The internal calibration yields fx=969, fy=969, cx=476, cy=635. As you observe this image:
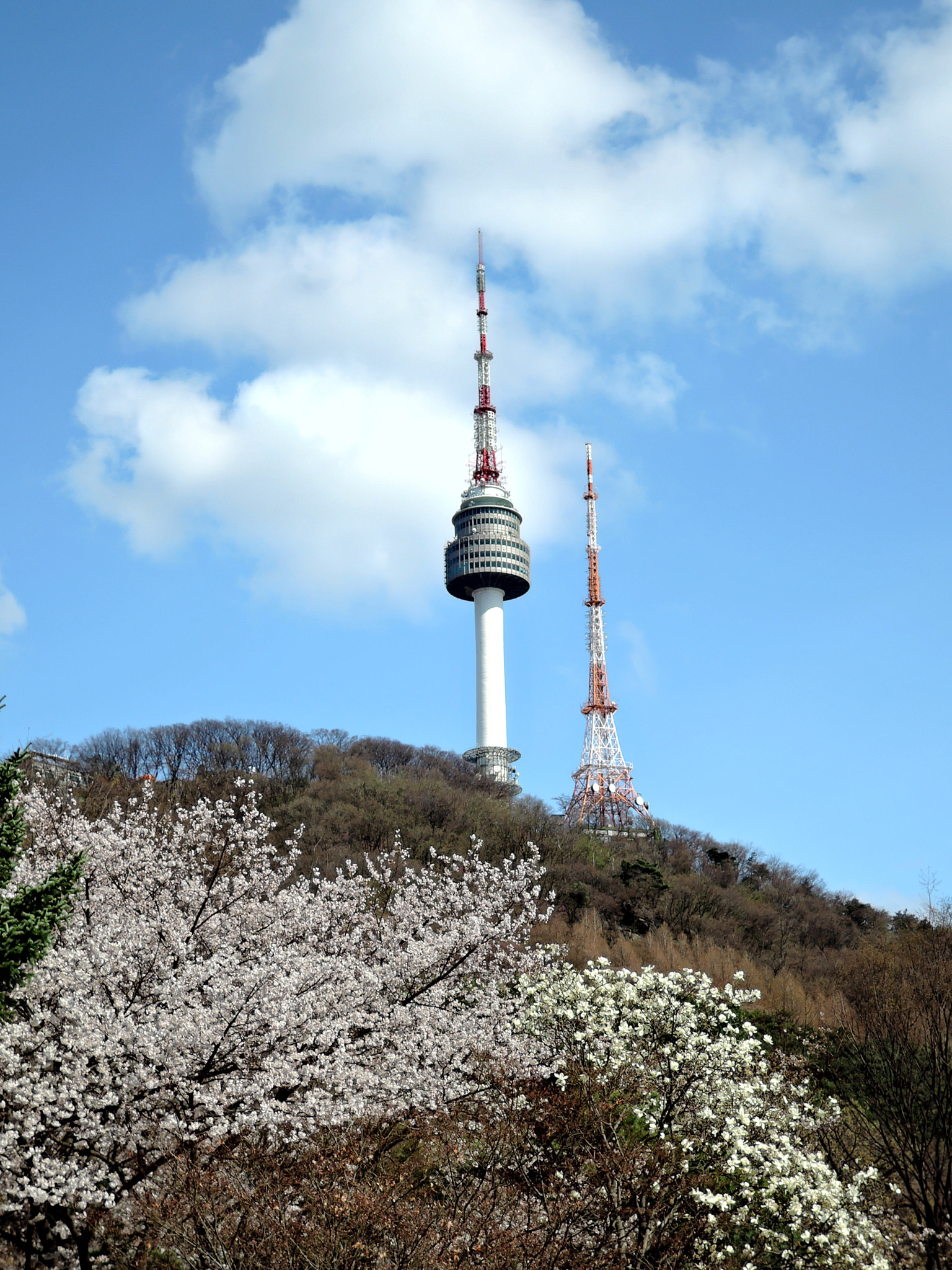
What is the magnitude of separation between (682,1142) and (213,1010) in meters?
6.46

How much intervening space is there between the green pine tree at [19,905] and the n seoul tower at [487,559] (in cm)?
7917

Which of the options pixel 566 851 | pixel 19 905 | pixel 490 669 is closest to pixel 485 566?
pixel 490 669

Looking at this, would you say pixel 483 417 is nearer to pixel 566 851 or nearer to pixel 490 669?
pixel 490 669

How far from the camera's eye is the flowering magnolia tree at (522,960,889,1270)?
11.3 metres

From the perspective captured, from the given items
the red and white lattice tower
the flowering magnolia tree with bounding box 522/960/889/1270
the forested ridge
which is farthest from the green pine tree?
the red and white lattice tower

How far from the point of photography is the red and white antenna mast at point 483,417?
317 feet

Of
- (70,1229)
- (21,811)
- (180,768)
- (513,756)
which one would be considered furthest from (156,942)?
(513,756)

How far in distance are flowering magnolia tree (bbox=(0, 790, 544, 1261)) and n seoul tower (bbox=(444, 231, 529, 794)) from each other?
73.5 m

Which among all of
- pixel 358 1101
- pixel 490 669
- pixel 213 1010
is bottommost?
pixel 358 1101

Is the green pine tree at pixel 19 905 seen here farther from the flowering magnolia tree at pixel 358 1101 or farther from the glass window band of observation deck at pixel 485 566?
the glass window band of observation deck at pixel 485 566

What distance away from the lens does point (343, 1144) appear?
1149 centimetres

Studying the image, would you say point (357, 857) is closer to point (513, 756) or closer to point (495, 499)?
point (513, 756)

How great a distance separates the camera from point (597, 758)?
265ft

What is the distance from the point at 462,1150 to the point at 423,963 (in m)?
2.71
